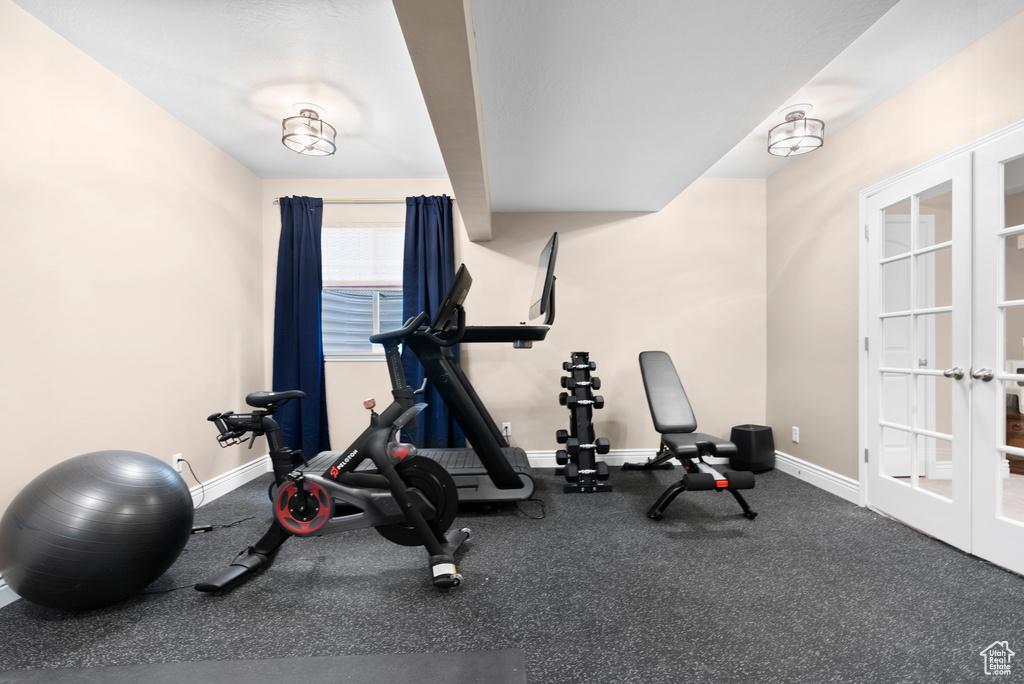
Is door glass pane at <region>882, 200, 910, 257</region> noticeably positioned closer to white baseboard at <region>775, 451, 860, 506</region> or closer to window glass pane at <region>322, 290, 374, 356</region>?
white baseboard at <region>775, 451, 860, 506</region>

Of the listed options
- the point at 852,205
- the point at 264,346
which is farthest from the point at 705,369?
the point at 264,346

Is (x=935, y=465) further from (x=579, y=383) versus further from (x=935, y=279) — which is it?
(x=579, y=383)

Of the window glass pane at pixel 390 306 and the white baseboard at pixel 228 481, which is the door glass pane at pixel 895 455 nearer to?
the window glass pane at pixel 390 306

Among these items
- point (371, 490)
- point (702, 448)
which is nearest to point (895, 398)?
point (702, 448)

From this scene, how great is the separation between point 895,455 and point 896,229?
4.50 ft

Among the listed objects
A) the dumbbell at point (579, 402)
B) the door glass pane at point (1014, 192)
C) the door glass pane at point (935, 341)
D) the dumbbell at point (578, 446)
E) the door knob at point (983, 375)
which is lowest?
the dumbbell at point (578, 446)

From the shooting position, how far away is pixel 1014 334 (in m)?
1.90

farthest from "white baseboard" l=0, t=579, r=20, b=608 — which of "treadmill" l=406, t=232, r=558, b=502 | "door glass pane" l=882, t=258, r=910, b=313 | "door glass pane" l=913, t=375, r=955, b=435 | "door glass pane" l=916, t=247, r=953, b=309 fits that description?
"door glass pane" l=882, t=258, r=910, b=313

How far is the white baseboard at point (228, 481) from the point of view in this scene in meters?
2.85

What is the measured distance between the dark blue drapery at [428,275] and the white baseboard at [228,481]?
127cm

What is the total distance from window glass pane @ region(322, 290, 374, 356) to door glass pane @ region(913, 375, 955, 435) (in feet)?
12.5

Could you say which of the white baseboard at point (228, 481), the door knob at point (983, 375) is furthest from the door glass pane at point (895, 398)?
the white baseboard at point (228, 481)

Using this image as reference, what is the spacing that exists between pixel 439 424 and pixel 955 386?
3236 mm
